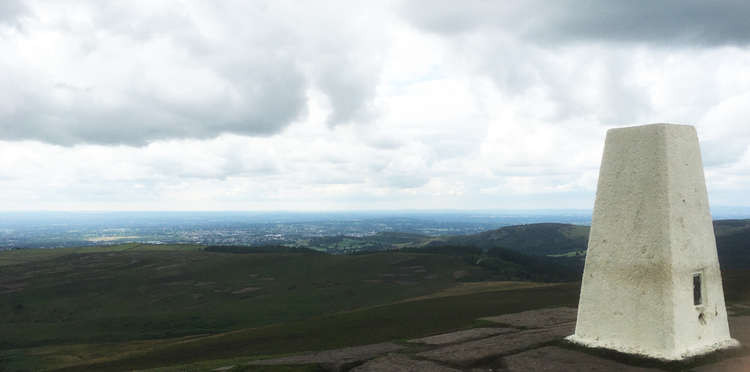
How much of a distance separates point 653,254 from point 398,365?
12.7 meters

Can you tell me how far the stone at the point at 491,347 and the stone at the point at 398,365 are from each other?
0.86 meters

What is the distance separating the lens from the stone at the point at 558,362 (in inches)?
756

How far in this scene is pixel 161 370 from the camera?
36406 mm

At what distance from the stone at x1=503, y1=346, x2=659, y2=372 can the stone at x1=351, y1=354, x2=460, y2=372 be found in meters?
2.90

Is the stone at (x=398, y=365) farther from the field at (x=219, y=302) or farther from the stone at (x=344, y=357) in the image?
the field at (x=219, y=302)

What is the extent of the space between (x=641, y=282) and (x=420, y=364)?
1063 centimetres

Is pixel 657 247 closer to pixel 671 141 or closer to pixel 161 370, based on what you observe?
pixel 671 141

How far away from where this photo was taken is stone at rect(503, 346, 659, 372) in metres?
19.2

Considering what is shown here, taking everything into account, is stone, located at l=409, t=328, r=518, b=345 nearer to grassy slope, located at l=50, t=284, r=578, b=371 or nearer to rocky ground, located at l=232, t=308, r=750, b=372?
rocky ground, located at l=232, t=308, r=750, b=372

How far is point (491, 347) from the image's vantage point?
82.3 ft

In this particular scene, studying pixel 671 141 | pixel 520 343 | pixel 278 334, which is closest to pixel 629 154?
pixel 671 141

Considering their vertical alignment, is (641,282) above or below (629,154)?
below

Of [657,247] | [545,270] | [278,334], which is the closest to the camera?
[657,247]

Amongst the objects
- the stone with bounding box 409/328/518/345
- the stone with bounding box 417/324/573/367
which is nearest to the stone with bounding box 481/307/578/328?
the stone with bounding box 409/328/518/345
